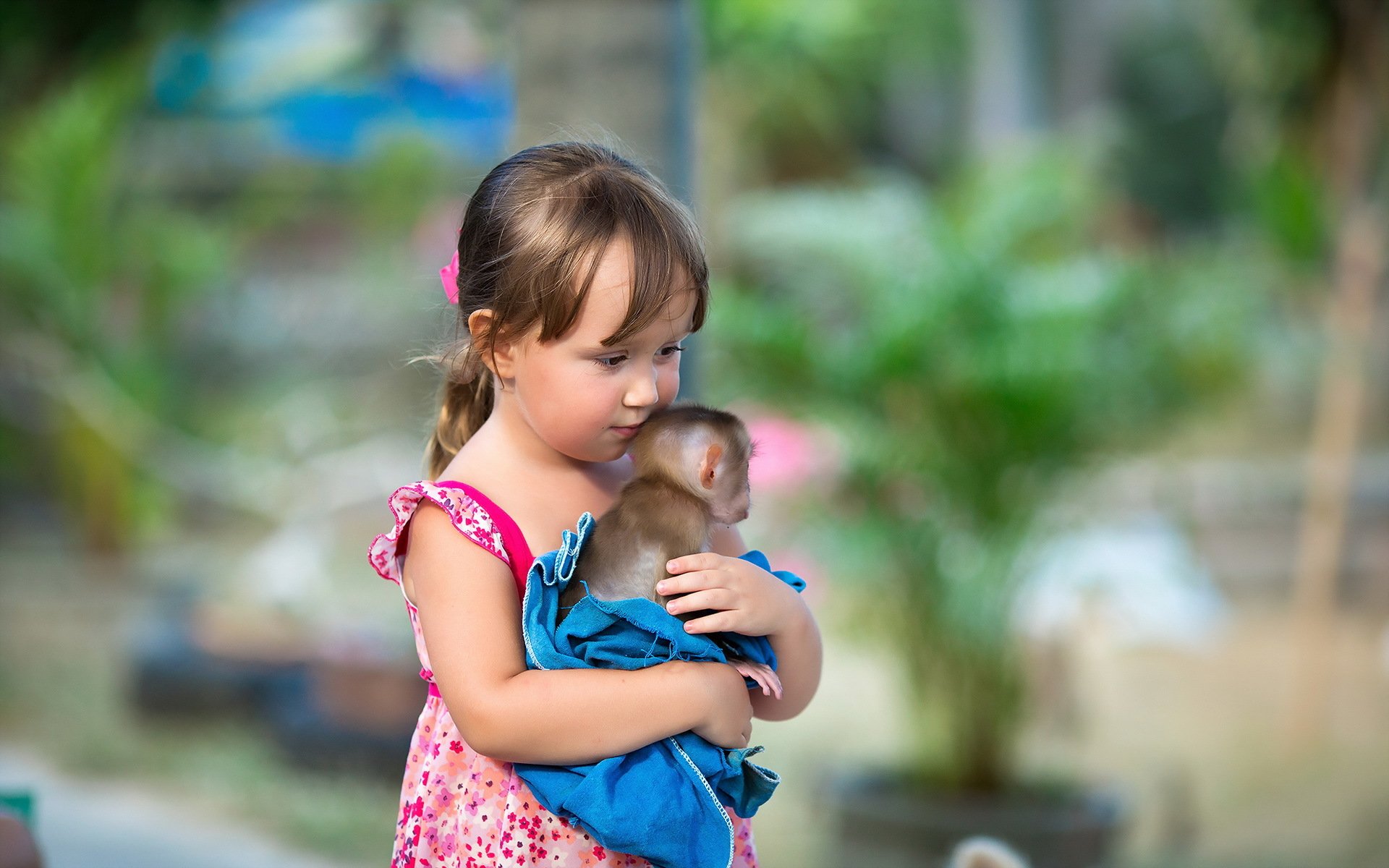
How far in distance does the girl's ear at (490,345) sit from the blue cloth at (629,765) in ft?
0.64

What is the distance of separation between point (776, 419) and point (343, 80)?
807 centimetres

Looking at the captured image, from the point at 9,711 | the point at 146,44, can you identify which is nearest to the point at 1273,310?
the point at 9,711

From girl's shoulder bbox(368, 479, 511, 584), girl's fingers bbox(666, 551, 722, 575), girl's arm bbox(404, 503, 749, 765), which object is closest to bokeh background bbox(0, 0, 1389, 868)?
girl's shoulder bbox(368, 479, 511, 584)

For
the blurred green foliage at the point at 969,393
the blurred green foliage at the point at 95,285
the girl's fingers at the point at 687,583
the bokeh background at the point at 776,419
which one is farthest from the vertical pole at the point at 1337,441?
the blurred green foliage at the point at 95,285

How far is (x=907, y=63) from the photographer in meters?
13.4

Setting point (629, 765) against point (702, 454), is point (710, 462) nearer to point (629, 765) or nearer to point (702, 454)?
point (702, 454)

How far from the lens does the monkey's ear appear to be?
1337 mm

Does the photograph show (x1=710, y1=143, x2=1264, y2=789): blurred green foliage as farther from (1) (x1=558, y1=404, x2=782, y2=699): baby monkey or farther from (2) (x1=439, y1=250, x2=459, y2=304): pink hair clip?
(1) (x1=558, y1=404, x2=782, y2=699): baby monkey

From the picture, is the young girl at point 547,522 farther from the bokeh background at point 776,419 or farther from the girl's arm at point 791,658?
the bokeh background at point 776,419

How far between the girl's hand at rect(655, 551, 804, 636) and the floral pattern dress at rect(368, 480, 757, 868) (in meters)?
0.19

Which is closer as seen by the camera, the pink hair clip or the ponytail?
the pink hair clip

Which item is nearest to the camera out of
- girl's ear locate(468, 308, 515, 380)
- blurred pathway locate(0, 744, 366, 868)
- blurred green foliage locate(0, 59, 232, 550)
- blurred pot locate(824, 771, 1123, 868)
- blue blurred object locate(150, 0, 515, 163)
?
girl's ear locate(468, 308, 515, 380)

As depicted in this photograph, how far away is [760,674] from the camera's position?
140cm

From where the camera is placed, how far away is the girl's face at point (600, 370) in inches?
52.9
